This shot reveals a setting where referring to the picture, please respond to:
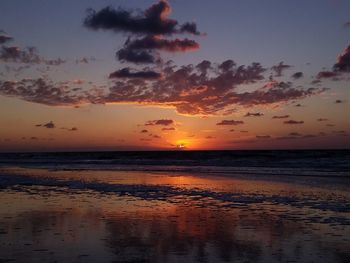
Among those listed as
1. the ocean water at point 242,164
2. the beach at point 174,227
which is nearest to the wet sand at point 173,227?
the beach at point 174,227

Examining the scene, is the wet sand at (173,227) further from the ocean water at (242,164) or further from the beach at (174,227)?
the ocean water at (242,164)

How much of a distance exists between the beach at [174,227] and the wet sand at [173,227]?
0.07ft

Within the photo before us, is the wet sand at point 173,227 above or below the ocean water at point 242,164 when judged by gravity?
below

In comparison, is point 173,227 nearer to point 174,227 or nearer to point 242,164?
point 174,227

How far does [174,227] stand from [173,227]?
3 centimetres

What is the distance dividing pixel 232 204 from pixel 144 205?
320 cm

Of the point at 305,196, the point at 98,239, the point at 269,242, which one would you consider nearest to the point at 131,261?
the point at 98,239

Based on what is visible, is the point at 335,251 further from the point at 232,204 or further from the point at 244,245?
the point at 232,204

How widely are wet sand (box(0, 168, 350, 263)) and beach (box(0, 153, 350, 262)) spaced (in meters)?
0.02

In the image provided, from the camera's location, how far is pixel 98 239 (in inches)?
401

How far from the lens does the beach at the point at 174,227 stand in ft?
29.0

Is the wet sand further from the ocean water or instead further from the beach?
the ocean water

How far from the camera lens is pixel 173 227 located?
11633 millimetres

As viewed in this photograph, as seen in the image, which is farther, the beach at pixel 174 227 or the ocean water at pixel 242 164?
the ocean water at pixel 242 164
